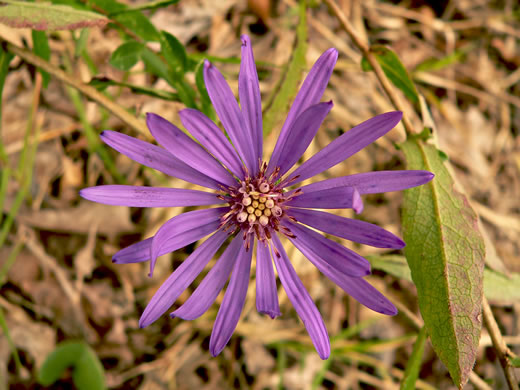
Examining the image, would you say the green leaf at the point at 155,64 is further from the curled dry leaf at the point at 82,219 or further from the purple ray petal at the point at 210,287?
the curled dry leaf at the point at 82,219

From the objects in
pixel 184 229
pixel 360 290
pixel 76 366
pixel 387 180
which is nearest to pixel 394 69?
pixel 387 180

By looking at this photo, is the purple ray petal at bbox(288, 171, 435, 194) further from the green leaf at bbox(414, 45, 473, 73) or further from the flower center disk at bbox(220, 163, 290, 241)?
the green leaf at bbox(414, 45, 473, 73)

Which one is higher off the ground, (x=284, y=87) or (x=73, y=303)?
(x=284, y=87)

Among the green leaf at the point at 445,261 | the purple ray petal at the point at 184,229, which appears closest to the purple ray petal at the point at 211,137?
the purple ray petal at the point at 184,229

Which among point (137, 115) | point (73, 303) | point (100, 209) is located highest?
point (137, 115)

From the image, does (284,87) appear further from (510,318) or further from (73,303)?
(510,318)

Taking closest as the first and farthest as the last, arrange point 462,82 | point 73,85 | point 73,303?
point 73,85
point 73,303
point 462,82

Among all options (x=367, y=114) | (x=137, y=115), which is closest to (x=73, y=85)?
(x=137, y=115)

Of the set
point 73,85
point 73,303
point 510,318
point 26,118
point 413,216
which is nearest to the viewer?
point 413,216

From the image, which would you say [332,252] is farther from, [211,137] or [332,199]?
[211,137]
